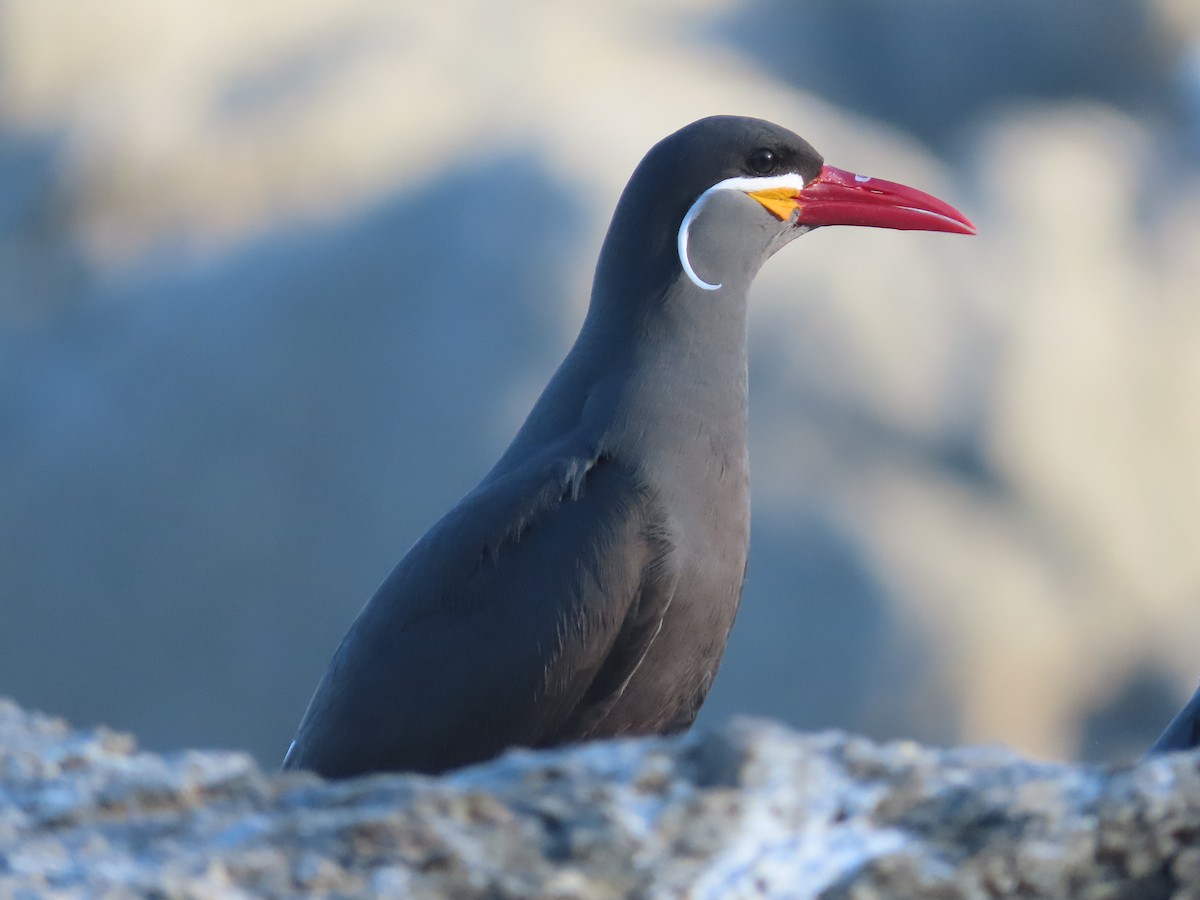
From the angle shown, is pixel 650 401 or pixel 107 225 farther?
pixel 107 225

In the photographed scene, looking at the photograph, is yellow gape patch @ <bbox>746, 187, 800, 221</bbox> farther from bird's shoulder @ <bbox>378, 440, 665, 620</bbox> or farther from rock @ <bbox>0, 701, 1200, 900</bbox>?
rock @ <bbox>0, 701, 1200, 900</bbox>

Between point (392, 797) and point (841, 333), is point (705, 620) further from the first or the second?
point (841, 333)

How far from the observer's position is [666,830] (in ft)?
4.68

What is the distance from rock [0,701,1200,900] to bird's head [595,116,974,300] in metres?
1.63

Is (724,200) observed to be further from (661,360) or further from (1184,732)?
(1184,732)

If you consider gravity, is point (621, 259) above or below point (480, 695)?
above

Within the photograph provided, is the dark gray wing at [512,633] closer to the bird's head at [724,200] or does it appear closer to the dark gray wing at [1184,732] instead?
the bird's head at [724,200]

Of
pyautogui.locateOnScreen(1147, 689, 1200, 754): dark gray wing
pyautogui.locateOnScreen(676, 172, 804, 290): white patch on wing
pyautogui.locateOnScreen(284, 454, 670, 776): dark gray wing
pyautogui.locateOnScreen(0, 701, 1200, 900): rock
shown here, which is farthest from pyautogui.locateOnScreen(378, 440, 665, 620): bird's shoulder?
pyautogui.locateOnScreen(0, 701, 1200, 900): rock

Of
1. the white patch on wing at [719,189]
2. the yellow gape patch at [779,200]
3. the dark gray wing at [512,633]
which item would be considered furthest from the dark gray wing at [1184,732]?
the yellow gape patch at [779,200]

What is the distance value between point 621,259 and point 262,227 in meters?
4.97

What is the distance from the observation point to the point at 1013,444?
7.55m

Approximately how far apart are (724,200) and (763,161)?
14cm

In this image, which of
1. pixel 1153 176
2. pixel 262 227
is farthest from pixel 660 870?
pixel 1153 176

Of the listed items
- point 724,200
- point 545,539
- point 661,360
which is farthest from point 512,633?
point 724,200
